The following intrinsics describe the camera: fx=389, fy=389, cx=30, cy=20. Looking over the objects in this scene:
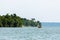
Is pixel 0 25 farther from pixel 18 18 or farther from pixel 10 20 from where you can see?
pixel 18 18

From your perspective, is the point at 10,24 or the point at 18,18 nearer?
the point at 10,24

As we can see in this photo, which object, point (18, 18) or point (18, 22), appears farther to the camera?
point (18, 18)

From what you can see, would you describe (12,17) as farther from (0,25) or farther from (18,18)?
(0,25)

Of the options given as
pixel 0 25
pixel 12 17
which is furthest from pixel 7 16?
pixel 0 25

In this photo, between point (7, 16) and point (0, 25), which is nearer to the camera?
point (0, 25)

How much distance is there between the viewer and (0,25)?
179000mm

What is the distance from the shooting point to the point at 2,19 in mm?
189000

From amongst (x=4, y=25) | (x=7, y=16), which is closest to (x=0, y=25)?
(x=4, y=25)

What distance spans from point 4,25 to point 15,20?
7.45 m

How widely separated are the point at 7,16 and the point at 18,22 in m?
12.5

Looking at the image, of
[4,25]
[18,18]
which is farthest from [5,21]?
[18,18]

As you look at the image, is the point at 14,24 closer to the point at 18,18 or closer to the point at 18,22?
the point at 18,22

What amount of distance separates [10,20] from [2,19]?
4754 mm

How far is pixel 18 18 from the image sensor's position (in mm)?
198375
